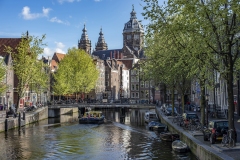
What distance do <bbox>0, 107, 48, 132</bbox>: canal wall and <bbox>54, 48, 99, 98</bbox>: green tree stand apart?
13.5 m

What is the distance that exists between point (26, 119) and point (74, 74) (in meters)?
31.7

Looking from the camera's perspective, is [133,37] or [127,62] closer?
[127,62]

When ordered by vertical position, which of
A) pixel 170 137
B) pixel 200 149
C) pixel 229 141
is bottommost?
pixel 170 137

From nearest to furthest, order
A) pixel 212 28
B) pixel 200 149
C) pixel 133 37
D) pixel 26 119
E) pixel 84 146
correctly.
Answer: pixel 212 28
pixel 200 149
pixel 84 146
pixel 26 119
pixel 133 37

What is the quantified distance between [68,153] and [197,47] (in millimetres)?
14071

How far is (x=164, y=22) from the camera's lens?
80.2ft

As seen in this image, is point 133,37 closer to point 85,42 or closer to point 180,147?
point 85,42

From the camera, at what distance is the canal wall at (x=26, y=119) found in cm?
4293

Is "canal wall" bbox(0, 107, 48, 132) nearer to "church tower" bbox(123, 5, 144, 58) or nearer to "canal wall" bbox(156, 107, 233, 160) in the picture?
"canal wall" bbox(156, 107, 233, 160)

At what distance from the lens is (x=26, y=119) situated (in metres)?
52.3

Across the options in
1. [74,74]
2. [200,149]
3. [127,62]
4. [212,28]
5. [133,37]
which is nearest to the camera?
[212,28]

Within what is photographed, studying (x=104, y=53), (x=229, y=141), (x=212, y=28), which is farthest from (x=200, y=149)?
(x=104, y=53)

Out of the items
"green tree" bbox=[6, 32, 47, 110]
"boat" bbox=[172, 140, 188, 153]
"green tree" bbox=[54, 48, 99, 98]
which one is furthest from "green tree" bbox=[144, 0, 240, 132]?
"green tree" bbox=[54, 48, 99, 98]

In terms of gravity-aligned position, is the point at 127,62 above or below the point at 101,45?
below
